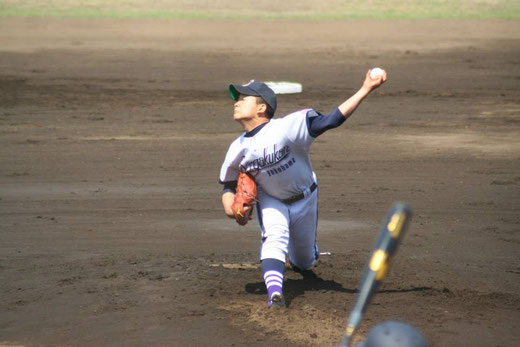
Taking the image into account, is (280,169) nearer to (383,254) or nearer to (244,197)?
(244,197)

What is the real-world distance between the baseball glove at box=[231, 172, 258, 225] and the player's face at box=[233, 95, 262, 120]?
1.21 ft

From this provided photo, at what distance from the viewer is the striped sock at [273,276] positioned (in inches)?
228

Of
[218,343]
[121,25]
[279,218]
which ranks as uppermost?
[121,25]

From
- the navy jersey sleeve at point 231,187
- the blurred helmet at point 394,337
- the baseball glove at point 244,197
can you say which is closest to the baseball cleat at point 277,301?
the baseball glove at point 244,197

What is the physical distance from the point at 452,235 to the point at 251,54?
12.5m

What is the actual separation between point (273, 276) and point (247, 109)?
107cm

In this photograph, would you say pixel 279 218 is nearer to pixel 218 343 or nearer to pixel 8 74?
pixel 218 343

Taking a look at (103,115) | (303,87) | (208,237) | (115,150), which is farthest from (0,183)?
(303,87)

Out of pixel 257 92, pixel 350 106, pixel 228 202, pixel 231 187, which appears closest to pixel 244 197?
pixel 228 202

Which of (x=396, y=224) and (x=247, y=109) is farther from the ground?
(x=247, y=109)

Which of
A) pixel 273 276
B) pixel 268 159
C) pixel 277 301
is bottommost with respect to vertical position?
pixel 277 301

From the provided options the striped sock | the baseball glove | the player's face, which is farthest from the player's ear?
the striped sock

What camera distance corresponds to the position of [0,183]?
10070mm

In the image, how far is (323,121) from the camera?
571 cm
